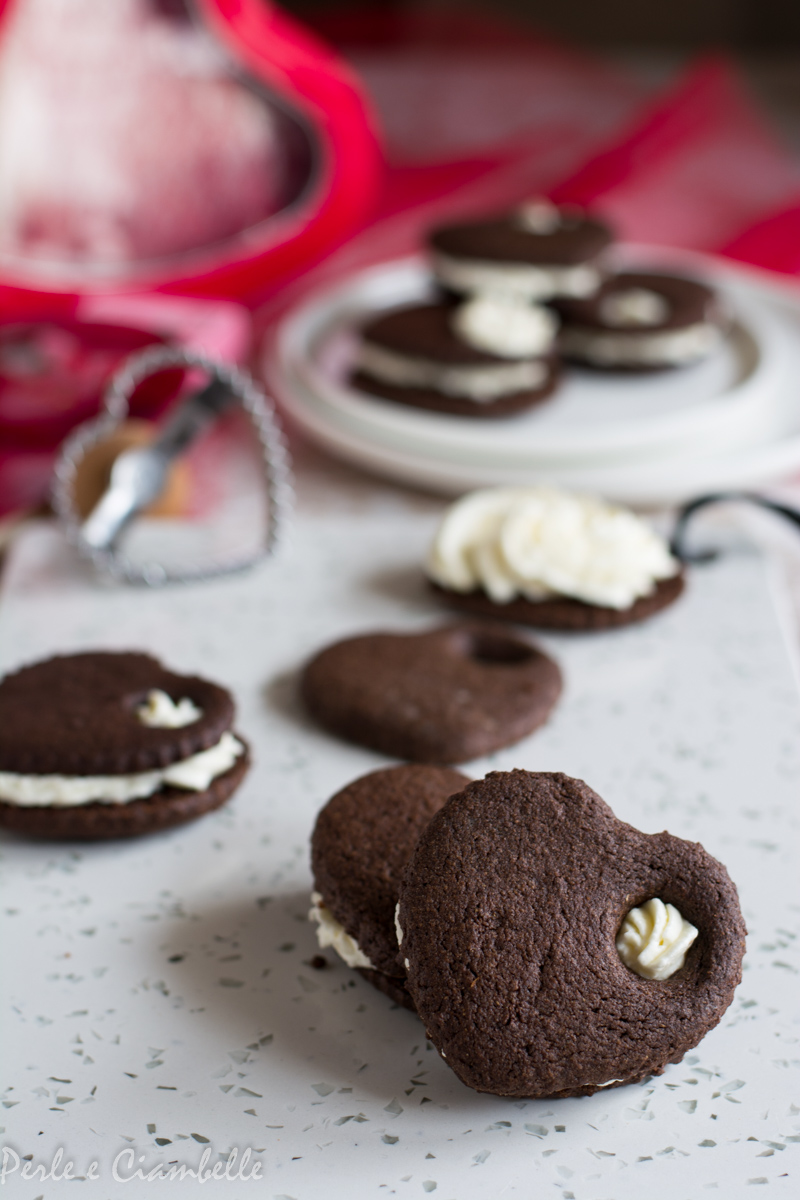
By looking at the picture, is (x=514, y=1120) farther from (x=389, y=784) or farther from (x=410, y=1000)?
(x=389, y=784)

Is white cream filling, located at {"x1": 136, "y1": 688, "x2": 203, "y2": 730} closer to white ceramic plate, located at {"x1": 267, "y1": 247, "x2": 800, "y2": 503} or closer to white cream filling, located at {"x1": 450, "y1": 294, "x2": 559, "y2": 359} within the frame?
white ceramic plate, located at {"x1": 267, "y1": 247, "x2": 800, "y2": 503}

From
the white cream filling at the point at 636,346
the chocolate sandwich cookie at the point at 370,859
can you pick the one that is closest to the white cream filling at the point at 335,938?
the chocolate sandwich cookie at the point at 370,859

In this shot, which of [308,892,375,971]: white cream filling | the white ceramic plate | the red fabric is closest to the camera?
[308,892,375,971]: white cream filling

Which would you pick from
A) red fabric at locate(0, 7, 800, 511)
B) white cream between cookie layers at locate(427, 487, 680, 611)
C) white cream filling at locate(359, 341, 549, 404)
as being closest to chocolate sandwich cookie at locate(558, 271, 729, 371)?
white cream filling at locate(359, 341, 549, 404)

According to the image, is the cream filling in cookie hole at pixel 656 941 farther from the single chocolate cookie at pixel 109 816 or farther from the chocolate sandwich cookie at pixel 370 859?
the single chocolate cookie at pixel 109 816

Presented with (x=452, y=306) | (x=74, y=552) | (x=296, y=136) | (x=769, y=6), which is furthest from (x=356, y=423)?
(x=769, y=6)

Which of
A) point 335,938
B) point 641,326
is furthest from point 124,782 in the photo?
point 641,326

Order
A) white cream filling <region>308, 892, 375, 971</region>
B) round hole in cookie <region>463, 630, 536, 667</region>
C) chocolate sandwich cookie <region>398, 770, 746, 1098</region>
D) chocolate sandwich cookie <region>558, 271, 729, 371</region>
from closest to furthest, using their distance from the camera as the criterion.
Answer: chocolate sandwich cookie <region>398, 770, 746, 1098</region>, white cream filling <region>308, 892, 375, 971</region>, round hole in cookie <region>463, 630, 536, 667</region>, chocolate sandwich cookie <region>558, 271, 729, 371</region>
